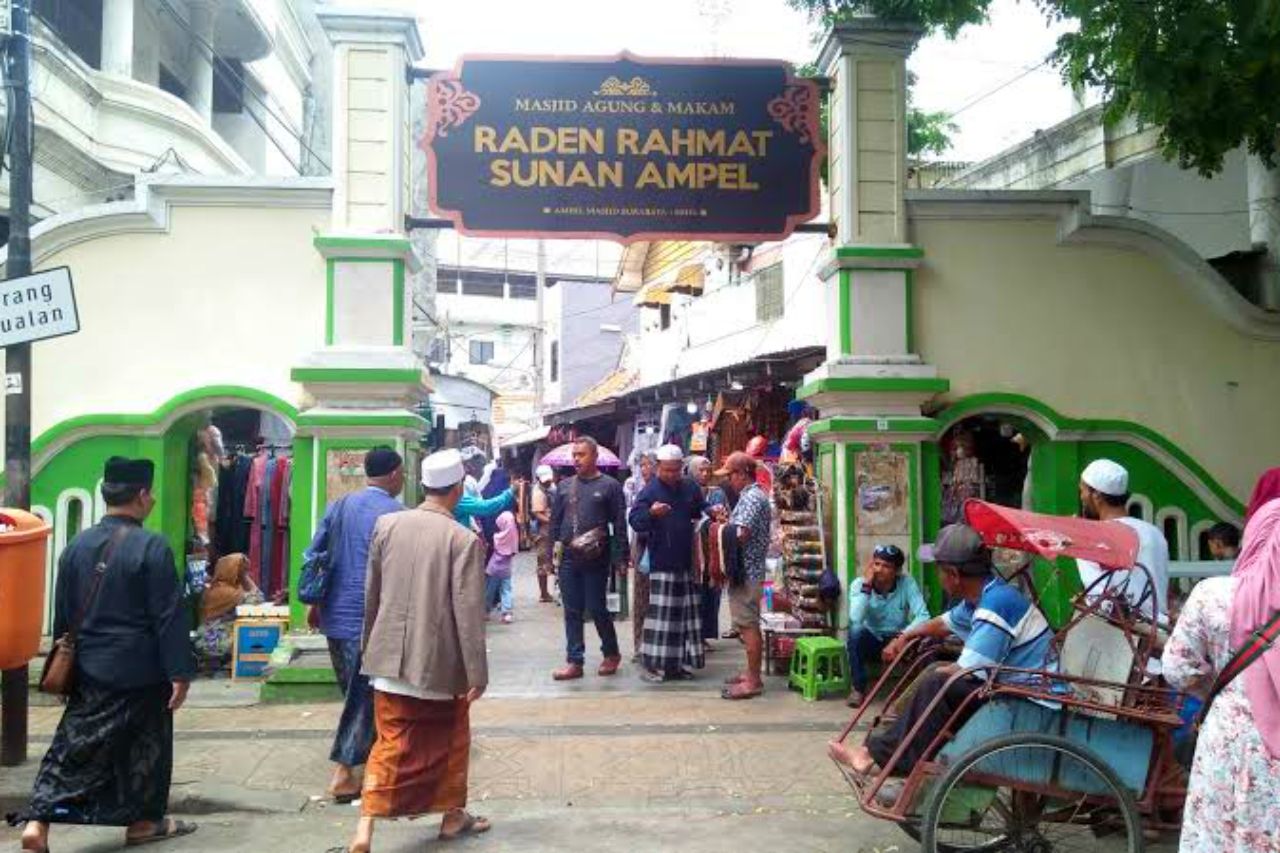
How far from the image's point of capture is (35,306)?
582 cm

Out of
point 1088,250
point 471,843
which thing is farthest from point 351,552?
point 1088,250

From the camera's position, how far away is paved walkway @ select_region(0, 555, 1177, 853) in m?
4.95

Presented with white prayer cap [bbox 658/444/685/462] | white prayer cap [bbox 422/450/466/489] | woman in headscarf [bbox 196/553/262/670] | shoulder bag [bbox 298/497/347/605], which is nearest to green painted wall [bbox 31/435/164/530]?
woman in headscarf [bbox 196/553/262/670]

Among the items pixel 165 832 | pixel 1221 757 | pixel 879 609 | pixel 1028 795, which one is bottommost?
pixel 165 832

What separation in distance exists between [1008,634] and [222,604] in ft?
20.2

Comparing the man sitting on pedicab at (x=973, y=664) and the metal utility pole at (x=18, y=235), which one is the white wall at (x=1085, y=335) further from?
the metal utility pole at (x=18, y=235)

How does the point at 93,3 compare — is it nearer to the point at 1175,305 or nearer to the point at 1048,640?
the point at 1175,305

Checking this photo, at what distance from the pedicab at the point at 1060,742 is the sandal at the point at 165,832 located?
3.11 m

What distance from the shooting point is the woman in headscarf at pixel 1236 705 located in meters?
3.05

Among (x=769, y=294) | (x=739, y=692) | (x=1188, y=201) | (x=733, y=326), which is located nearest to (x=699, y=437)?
(x=769, y=294)

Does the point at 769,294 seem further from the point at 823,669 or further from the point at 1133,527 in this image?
the point at 1133,527

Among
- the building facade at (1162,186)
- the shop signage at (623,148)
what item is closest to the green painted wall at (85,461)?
the shop signage at (623,148)

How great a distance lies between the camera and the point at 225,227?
7.71 metres

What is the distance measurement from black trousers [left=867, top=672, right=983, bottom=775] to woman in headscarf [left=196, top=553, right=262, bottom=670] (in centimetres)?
546
